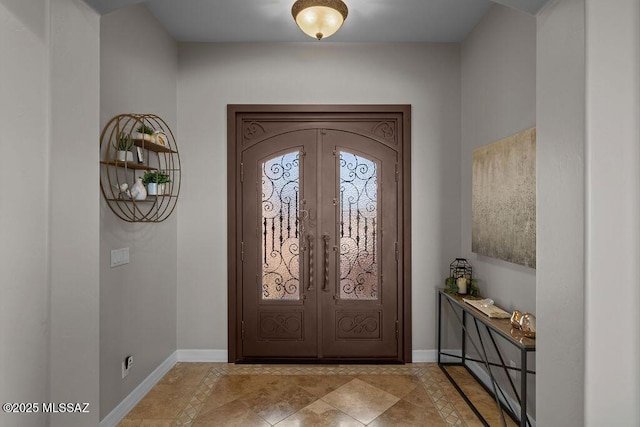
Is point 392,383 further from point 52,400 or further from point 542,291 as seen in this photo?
point 52,400

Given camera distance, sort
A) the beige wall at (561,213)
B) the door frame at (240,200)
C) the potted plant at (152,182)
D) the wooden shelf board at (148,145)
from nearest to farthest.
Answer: the beige wall at (561,213), the wooden shelf board at (148,145), the potted plant at (152,182), the door frame at (240,200)

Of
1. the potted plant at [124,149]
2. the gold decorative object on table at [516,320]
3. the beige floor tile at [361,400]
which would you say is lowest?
the beige floor tile at [361,400]

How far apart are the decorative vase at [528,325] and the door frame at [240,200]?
4.07 ft

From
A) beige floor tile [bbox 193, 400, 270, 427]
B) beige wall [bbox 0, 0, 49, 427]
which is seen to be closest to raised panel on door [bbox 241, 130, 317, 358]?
beige floor tile [bbox 193, 400, 270, 427]

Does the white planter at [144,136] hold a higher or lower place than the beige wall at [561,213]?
higher

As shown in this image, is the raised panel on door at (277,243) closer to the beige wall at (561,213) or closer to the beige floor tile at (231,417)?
the beige floor tile at (231,417)

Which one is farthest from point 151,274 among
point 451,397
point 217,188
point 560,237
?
point 560,237

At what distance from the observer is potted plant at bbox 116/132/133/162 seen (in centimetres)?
212

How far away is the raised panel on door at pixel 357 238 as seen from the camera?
317cm

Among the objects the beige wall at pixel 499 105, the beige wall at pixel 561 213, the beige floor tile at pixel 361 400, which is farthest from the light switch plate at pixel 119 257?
the beige wall at pixel 499 105

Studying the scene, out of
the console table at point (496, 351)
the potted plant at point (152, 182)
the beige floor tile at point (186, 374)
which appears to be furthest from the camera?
the beige floor tile at point (186, 374)

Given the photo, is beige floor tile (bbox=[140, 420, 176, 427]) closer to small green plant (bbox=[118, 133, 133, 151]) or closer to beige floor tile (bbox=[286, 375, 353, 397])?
beige floor tile (bbox=[286, 375, 353, 397])

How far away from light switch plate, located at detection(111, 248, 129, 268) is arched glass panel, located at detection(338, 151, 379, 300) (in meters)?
1.76

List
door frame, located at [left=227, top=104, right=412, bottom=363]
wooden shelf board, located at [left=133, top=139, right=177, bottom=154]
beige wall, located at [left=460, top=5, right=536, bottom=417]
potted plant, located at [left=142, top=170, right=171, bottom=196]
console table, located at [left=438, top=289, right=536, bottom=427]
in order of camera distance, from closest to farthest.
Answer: console table, located at [left=438, top=289, right=536, bottom=427], beige wall, located at [left=460, top=5, right=536, bottom=417], wooden shelf board, located at [left=133, top=139, right=177, bottom=154], potted plant, located at [left=142, top=170, right=171, bottom=196], door frame, located at [left=227, top=104, right=412, bottom=363]
